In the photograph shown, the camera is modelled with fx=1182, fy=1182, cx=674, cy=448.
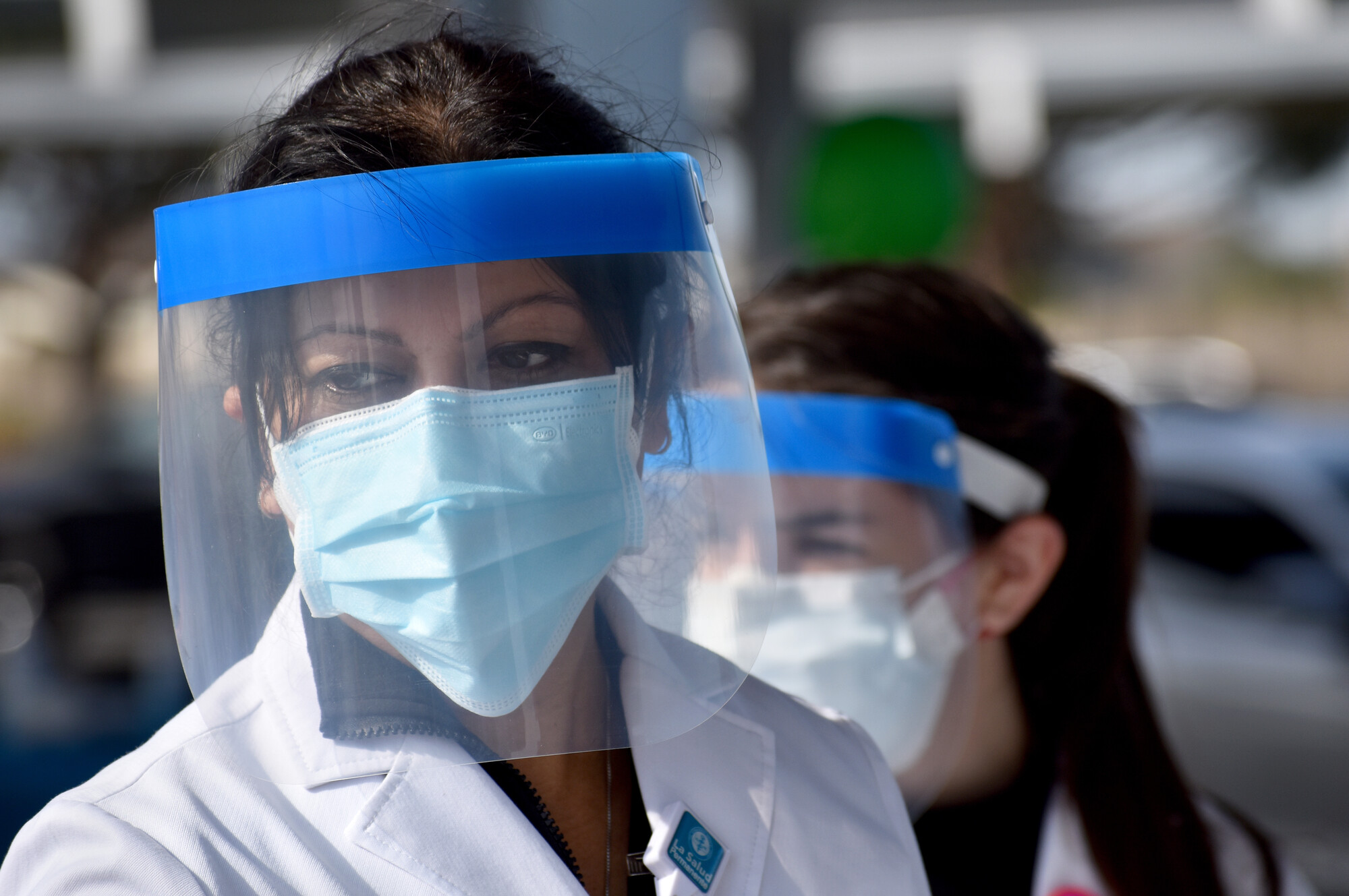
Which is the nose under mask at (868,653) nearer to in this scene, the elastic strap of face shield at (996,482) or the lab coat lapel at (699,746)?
the elastic strap of face shield at (996,482)

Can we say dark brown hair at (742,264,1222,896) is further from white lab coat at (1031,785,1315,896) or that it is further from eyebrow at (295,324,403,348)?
eyebrow at (295,324,403,348)

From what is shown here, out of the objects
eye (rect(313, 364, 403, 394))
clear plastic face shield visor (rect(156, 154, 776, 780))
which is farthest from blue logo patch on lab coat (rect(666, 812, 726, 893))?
eye (rect(313, 364, 403, 394))

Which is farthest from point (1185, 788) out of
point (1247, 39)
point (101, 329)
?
point (101, 329)

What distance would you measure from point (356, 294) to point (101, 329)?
10.6 meters

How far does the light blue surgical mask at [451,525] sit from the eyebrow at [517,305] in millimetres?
57

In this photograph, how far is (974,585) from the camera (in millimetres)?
1905

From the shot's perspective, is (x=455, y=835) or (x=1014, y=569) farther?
(x=1014, y=569)

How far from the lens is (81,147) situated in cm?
862

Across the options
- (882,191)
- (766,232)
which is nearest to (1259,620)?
(882,191)

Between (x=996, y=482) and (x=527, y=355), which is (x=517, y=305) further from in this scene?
(x=996, y=482)

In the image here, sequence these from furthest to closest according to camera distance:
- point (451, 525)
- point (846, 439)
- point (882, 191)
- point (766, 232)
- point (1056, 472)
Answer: point (766, 232)
point (882, 191)
point (1056, 472)
point (846, 439)
point (451, 525)

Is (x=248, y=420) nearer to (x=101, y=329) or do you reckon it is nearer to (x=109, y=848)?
(x=109, y=848)

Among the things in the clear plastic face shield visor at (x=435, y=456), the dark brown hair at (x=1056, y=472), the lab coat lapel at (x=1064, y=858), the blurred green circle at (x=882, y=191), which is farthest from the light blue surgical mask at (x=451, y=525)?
the blurred green circle at (x=882, y=191)

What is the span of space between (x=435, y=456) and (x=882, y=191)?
5439mm
